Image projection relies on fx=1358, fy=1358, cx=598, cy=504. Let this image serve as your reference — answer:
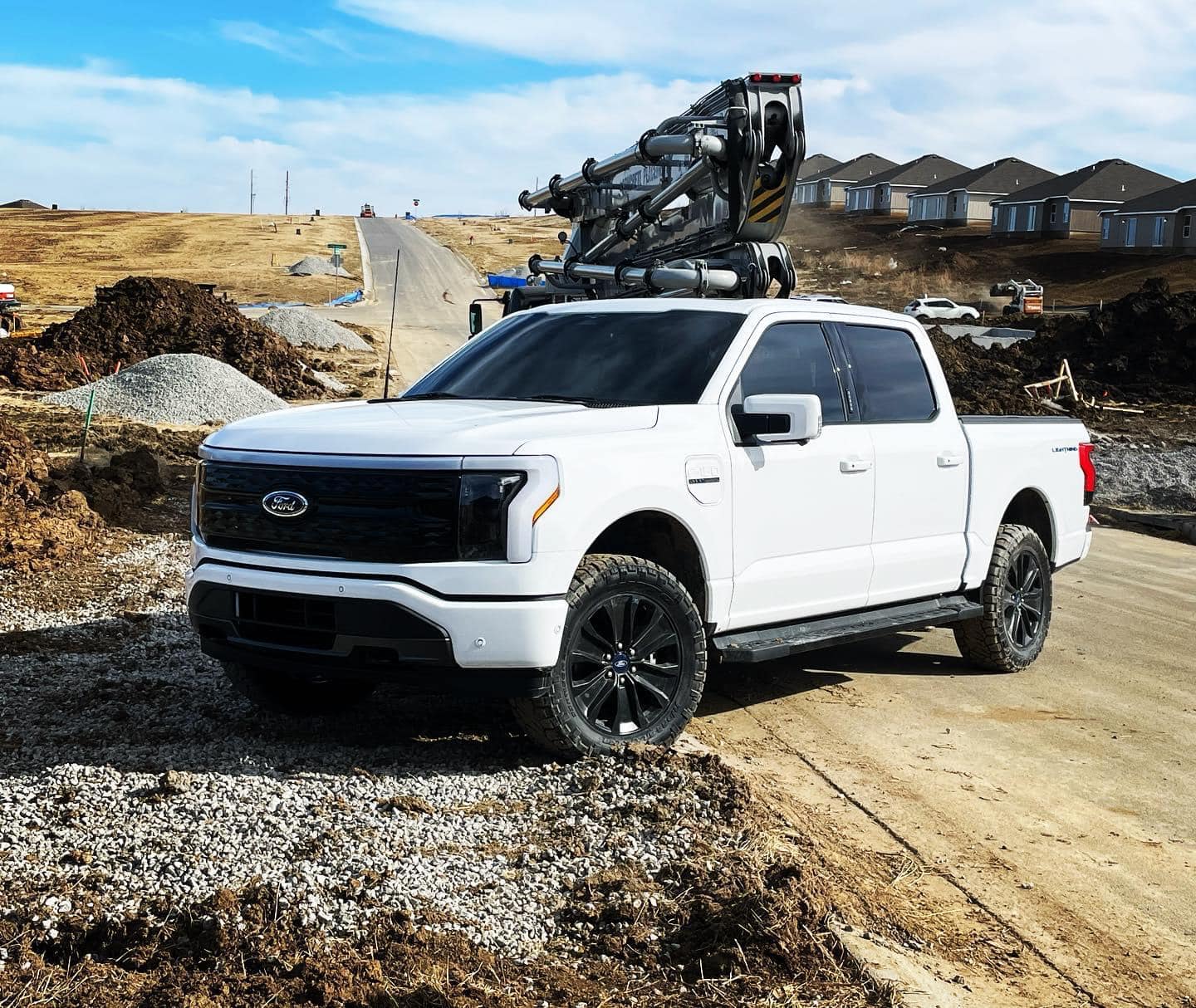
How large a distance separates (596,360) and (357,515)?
1.88 meters

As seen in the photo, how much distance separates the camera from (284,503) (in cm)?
567

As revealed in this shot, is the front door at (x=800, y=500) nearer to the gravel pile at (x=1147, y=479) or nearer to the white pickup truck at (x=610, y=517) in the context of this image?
the white pickup truck at (x=610, y=517)

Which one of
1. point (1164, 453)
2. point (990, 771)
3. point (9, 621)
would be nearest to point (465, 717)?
point (990, 771)

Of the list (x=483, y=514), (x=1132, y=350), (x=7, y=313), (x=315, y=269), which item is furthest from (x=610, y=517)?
(x=315, y=269)

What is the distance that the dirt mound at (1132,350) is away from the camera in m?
27.0

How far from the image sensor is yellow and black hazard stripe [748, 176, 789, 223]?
13.8 metres

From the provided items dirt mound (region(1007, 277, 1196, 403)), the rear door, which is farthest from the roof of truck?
dirt mound (region(1007, 277, 1196, 403))

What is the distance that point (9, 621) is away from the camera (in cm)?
848

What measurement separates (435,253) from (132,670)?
7907cm

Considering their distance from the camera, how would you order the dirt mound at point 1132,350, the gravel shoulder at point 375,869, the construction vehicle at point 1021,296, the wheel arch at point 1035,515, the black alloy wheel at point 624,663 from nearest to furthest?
the gravel shoulder at point 375,869 → the black alloy wheel at point 624,663 → the wheel arch at point 1035,515 → the dirt mound at point 1132,350 → the construction vehicle at point 1021,296

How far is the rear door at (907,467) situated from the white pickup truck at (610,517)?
0.06 ft

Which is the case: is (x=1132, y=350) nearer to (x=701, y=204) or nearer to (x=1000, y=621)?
(x=701, y=204)

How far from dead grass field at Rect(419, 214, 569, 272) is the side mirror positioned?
61145 millimetres

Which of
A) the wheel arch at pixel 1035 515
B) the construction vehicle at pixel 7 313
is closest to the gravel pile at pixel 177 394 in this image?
the construction vehicle at pixel 7 313
